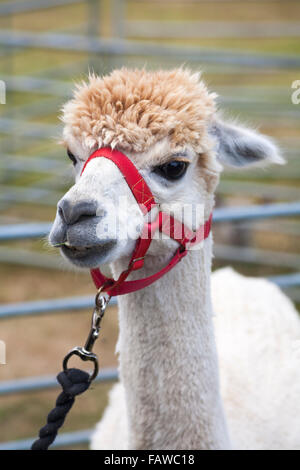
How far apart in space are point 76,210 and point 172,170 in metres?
0.36

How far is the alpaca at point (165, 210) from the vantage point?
164 cm

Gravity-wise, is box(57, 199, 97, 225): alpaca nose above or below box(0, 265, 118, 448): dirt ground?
below

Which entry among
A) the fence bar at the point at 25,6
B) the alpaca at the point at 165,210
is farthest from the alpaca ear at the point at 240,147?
the fence bar at the point at 25,6

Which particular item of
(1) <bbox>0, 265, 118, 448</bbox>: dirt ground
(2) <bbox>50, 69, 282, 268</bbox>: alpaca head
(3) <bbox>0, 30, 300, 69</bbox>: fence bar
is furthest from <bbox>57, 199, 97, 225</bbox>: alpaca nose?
(3) <bbox>0, 30, 300, 69</bbox>: fence bar

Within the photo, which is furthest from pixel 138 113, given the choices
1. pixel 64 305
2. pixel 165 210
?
pixel 64 305

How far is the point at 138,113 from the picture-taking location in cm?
172

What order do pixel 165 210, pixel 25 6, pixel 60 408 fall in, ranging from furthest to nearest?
pixel 25 6 < pixel 165 210 < pixel 60 408

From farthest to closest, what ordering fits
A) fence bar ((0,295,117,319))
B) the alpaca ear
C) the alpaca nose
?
fence bar ((0,295,117,319))
the alpaca ear
the alpaca nose

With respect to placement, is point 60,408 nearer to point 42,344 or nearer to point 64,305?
point 64,305

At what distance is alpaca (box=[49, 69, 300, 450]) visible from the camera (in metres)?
1.64

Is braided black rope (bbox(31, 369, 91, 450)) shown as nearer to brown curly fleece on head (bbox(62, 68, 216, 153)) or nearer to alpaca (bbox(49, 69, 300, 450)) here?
alpaca (bbox(49, 69, 300, 450))

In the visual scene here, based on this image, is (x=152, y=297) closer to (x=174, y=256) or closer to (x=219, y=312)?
(x=174, y=256)

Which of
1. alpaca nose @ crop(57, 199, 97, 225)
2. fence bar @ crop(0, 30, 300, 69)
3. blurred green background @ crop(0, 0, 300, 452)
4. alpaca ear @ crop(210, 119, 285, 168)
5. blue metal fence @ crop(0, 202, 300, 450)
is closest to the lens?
alpaca nose @ crop(57, 199, 97, 225)

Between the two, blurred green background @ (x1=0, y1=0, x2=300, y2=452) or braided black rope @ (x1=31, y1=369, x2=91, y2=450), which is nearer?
→ braided black rope @ (x1=31, y1=369, x2=91, y2=450)
